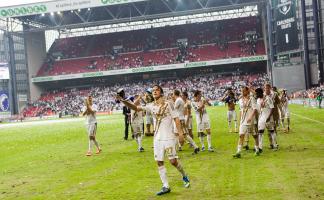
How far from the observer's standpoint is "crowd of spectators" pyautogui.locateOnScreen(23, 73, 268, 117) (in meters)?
70.8

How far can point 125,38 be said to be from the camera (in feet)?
273

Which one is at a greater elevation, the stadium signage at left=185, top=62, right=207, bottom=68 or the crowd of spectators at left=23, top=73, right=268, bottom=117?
the stadium signage at left=185, top=62, right=207, bottom=68

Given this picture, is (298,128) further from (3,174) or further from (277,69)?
(277,69)

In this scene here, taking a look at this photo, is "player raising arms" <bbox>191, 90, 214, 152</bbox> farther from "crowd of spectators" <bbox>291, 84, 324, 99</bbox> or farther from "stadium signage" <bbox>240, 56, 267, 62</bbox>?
"stadium signage" <bbox>240, 56, 267, 62</bbox>

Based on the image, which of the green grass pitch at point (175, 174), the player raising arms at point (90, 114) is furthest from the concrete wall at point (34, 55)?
the player raising arms at point (90, 114)

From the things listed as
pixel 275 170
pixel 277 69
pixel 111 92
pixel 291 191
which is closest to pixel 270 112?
pixel 275 170

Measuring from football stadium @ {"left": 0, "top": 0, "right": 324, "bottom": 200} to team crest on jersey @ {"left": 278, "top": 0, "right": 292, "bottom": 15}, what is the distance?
12 centimetres

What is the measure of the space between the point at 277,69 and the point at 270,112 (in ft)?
157

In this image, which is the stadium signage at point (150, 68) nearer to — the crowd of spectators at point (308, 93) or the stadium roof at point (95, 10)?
the stadium roof at point (95, 10)

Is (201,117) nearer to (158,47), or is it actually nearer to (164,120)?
(164,120)

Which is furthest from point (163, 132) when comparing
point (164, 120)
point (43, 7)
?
point (43, 7)

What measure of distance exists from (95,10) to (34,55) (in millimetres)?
15567

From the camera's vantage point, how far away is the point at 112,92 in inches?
3002

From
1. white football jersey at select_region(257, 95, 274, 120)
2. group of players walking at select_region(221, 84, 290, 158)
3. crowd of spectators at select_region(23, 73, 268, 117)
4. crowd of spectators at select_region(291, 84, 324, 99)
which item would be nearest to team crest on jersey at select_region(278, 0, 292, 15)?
crowd of spectators at select_region(291, 84, 324, 99)
